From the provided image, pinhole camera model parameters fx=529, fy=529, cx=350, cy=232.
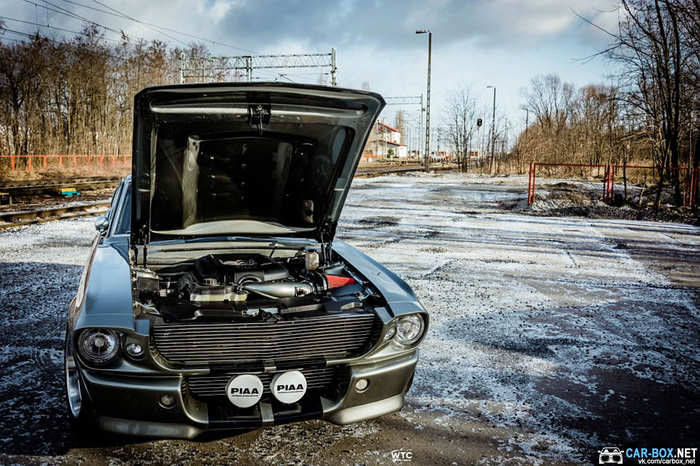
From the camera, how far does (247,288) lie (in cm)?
305

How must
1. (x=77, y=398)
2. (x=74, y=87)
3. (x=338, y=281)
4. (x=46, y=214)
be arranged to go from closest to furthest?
(x=77, y=398)
(x=338, y=281)
(x=46, y=214)
(x=74, y=87)

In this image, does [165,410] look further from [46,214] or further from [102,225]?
[46,214]

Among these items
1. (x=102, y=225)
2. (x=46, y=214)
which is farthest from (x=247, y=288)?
(x=46, y=214)

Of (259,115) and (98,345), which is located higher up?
(259,115)

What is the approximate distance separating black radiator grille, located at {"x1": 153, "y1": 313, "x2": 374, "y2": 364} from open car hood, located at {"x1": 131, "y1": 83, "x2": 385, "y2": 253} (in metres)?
1.13

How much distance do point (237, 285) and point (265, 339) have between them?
0.66m

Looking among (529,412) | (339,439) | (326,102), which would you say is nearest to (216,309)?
(339,439)

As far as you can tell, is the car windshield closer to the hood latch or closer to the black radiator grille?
the hood latch

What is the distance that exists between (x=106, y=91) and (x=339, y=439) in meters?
40.6

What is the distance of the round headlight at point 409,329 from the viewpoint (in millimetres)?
2760

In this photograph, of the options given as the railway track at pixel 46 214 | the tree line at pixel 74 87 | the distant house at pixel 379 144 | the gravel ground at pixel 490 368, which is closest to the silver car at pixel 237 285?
the gravel ground at pixel 490 368

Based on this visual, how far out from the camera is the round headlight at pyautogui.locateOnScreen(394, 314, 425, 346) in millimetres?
2760

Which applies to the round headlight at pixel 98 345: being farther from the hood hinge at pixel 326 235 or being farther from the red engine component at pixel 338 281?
the hood hinge at pixel 326 235

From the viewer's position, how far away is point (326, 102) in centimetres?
325
